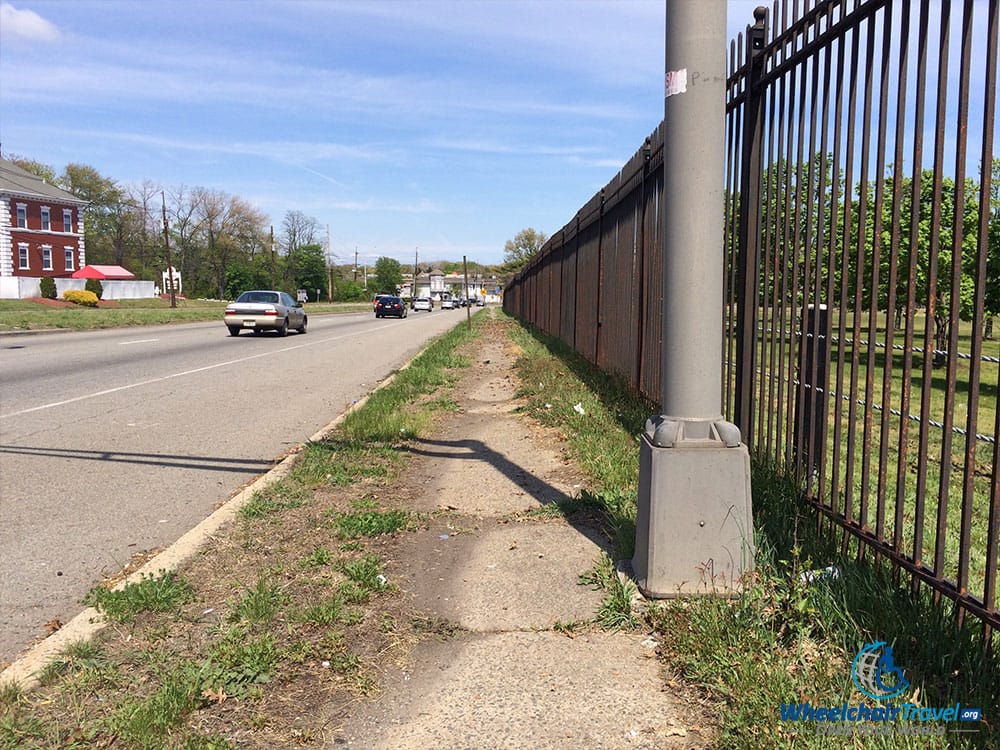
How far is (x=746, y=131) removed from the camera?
4816 millimetres

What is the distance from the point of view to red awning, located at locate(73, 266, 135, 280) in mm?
65812

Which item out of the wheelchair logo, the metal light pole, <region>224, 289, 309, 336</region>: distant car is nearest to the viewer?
the wheelchair logo

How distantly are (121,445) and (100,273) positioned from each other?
6908 cm

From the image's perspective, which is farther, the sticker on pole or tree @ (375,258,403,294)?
tree @ (375,258,403,294)

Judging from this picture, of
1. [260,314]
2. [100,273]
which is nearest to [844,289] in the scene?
[260,314]

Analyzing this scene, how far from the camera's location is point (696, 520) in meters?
3.60

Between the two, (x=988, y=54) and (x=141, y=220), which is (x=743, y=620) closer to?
(x=988, y=54)

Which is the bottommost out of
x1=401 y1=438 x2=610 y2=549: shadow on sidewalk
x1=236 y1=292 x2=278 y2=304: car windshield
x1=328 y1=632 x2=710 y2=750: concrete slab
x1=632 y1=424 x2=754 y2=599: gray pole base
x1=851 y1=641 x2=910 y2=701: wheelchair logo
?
x1=328 y1=632 x2=710 y2=750: concrete slab

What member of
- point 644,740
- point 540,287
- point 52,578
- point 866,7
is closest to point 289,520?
point 52,578

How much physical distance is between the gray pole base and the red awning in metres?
71.1

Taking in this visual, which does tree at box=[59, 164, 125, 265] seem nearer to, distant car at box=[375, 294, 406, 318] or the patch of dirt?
distant car at box=[375, 294, 406, 318]

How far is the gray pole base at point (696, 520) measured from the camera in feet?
11.8

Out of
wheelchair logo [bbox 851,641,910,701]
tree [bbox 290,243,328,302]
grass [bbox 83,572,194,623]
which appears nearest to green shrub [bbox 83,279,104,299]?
tree [bbox 290,243,328,302]

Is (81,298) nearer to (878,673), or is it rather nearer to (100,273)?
(100,273)
